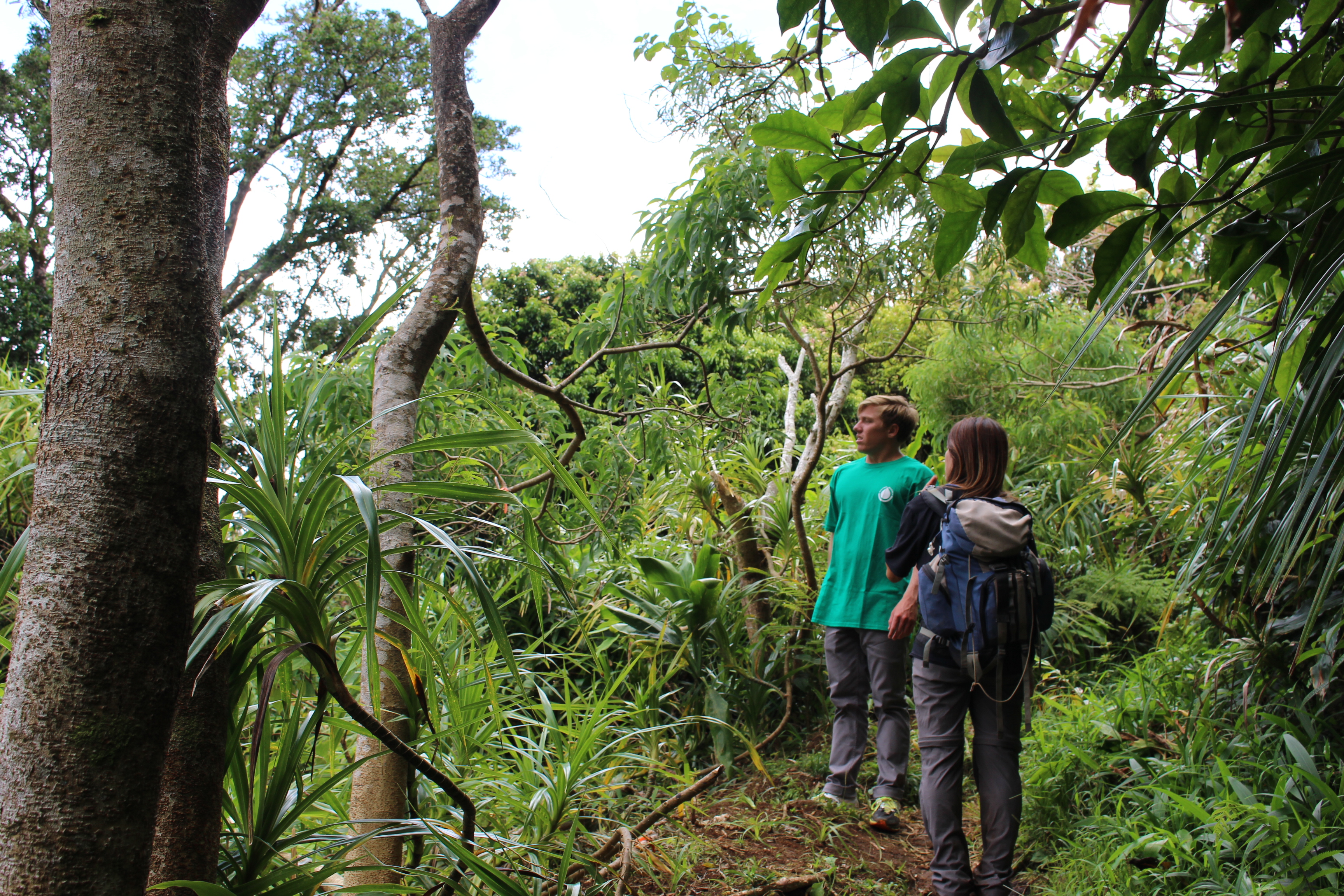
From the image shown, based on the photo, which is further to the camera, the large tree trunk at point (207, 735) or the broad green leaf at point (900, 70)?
the large tree trunk at point (207, 735)

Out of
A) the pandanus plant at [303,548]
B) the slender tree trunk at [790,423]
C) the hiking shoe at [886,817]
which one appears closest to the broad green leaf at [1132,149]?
the pandanus plant at [303,548]

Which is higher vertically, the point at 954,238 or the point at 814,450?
the point at 954,238

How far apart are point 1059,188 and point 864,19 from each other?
0.32m

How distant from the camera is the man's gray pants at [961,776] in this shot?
7.17 feet

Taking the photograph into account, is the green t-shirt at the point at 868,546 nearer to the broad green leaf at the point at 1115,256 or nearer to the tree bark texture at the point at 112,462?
the broad green leaf at the point at 1115,256

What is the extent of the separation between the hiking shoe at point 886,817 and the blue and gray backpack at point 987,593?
0.72 m

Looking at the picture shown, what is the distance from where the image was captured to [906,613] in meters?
2.54

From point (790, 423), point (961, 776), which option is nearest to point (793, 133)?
point (961, 776)

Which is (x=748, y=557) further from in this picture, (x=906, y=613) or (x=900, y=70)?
(x=900, y=70)

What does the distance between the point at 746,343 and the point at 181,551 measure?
8.65 m

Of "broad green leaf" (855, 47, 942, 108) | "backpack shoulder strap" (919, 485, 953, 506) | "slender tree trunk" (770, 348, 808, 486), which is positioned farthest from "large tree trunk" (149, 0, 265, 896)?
"slender tree trunk" (770, 348, 808, 486)

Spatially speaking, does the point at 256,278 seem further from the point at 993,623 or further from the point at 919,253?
the point at 993,623

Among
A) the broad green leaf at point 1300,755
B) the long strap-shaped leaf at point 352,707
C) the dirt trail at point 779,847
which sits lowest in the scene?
the dirt trail at point 779,847

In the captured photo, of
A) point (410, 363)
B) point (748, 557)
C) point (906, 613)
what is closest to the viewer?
point (410, 363)
